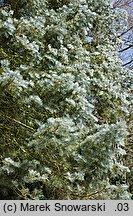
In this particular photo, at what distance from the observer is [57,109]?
4.21m

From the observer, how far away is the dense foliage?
3.65m

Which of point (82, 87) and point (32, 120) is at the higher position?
point (82, 87)

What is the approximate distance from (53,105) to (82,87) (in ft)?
2.05

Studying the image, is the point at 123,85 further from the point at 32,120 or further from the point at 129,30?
the point at 129,30

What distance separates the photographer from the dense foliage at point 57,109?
3.65 metres

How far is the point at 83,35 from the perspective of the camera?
5.49m

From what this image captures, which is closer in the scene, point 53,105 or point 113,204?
point 113,204

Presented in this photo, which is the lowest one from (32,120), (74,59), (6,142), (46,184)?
(46,184)

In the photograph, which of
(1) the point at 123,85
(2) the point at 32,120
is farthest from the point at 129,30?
(2) the point at 32,120

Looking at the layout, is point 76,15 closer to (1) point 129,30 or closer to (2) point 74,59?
(2) point 74,59

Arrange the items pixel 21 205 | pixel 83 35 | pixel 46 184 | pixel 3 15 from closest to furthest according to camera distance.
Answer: pixel 21 205 → pixel 46 184 → pixel 3 15 → pixel 83 35

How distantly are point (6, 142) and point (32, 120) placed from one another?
0.38 m

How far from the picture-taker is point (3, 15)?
4.62m

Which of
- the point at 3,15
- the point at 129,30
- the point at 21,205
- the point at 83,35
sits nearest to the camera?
the point at 21,205
